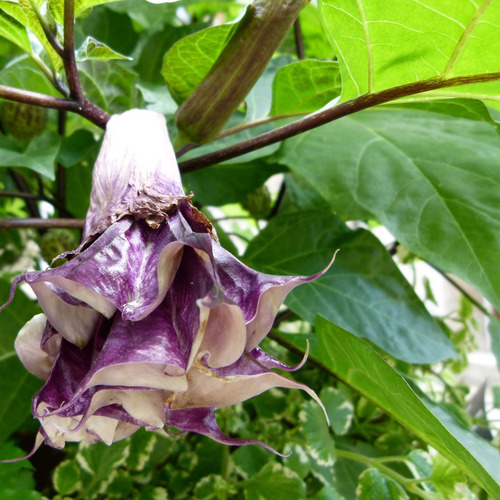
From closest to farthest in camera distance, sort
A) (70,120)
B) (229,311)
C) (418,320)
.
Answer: (229,311)
(418,320)
(70,120)

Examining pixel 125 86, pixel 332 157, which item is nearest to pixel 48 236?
pixel 125 86

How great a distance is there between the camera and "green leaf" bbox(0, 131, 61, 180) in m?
0.37

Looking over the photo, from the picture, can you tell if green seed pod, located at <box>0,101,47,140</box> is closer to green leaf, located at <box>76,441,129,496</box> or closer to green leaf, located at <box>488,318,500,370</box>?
green leaf, located at <box>76,441,129,496</box>

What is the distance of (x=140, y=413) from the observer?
189 millimetres

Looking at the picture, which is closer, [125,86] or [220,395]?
[220,395]

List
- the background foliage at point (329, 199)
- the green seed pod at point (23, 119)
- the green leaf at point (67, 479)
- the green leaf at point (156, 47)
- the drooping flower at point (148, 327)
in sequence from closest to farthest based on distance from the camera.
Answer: the drooping flower at point (148, 327) → the background foliage at point (329, 199) → the green leaf at point (67, 479) → the green seed pod at point (23, 119) → the green leaf at point (156, 47)

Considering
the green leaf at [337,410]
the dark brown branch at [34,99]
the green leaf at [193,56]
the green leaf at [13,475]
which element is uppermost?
the green leaf at [193,56]

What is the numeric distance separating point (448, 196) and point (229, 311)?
0.27 metres

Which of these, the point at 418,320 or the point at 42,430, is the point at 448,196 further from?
the point at 42,430

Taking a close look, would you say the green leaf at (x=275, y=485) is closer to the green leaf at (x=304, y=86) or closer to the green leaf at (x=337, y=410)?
the green leaf at (x=337, y=410)

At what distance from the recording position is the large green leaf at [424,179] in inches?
14.2

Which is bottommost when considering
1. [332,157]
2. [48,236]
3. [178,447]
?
[178,447]

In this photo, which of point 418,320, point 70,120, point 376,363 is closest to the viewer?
point 376,363

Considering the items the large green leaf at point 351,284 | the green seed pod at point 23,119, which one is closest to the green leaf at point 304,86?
the large green leaf at point 351,284
